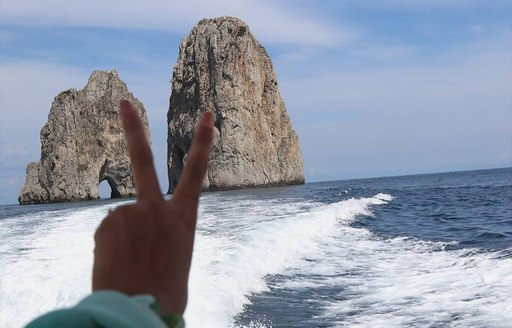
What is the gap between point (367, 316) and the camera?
21.2 ft

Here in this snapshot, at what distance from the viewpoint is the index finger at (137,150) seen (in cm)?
140

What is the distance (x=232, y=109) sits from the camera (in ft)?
211

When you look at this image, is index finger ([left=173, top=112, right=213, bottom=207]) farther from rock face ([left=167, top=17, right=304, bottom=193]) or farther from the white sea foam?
rock face ([left=167, top=17, right=304, bottom=193])

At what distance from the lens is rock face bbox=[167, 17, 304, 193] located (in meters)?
64.1

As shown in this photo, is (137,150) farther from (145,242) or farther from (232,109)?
(232,109)

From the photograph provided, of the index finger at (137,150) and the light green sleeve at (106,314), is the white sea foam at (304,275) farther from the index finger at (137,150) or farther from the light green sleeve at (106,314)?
the light green sleeve at (106,314)

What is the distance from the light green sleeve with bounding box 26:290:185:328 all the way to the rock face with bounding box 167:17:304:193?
59.8 metres

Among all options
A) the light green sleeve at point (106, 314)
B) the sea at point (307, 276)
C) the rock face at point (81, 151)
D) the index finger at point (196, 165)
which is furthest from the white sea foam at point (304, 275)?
the rock face at point (81, 151)

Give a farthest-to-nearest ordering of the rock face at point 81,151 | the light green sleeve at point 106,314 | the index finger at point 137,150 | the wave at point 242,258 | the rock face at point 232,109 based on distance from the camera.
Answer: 1. the rock face at point 232,109
2. the rock face at point 81,151
3. the wave at point 242,258
4. the index finger at point 137,150
5. the light green sleeve at point 106,314

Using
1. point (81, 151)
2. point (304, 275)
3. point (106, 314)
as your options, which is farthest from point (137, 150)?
point (81, 151)

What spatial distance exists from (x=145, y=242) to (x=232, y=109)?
63.3 meters

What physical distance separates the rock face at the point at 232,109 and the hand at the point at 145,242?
5941 centimetres

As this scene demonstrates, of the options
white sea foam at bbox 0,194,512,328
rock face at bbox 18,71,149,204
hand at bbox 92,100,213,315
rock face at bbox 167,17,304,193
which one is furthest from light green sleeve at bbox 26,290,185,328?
rock face at bbox 18,71,149,204

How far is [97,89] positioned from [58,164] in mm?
10031
